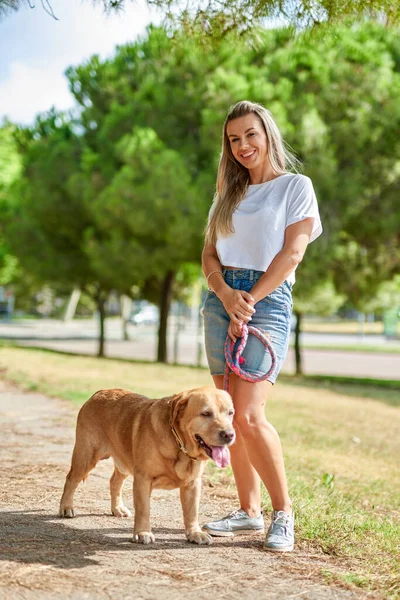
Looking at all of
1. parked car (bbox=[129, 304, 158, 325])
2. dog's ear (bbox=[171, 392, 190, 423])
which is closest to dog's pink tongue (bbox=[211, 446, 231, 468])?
dog's ear (bbox=[171, 392, 190, 423])

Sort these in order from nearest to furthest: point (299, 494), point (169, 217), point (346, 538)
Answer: point (346, 538) < point (299, 494) < point (169, 217)

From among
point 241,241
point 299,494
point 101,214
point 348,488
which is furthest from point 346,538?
point 101,214

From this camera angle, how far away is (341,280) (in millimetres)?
20141

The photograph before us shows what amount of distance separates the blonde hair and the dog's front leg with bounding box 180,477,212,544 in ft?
4.41

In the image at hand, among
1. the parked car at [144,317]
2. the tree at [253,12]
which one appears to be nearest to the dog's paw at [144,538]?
the tree at [253,12]

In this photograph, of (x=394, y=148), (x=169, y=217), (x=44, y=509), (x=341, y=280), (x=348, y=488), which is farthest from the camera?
(x=341, y=280)

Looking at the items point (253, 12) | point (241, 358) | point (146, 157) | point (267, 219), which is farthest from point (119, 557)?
point (146, 157)

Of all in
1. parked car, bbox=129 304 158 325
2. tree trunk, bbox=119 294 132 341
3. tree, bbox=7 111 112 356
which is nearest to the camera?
tree, bbox=7 111 112 356

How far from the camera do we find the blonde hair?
3973 millimetres

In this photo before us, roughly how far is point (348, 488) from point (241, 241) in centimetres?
304

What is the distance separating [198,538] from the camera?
373 centimetres

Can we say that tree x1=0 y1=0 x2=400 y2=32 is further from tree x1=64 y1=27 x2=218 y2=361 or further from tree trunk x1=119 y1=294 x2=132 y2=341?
tree trunk x1=119 y1=294 x2=132 y2=341

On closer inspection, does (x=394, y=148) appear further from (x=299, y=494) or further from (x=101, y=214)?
(x=299, y=494)

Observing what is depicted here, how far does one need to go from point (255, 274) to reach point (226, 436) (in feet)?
3.09
